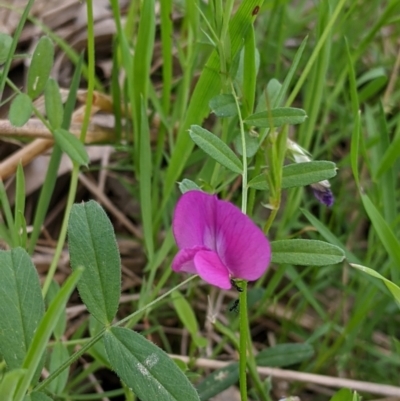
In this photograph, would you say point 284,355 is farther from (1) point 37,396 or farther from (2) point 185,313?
(1) point 37,396

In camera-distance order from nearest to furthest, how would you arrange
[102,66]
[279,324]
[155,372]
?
[155,372] → [279,324] → [102,66]

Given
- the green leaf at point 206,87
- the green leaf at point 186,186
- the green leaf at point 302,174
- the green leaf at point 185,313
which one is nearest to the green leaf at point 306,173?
the green leaf at point 302,174

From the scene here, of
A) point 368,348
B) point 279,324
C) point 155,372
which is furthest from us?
point 279,324

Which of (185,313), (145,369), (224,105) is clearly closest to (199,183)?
(224,105)

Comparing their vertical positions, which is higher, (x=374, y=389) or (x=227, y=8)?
(x=227, y=8)

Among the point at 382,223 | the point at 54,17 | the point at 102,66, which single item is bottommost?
the point at 382,223

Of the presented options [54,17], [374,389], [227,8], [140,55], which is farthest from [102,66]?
[374,389]

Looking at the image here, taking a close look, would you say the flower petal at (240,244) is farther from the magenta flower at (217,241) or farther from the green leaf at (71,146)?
the green leaf at (71,146)

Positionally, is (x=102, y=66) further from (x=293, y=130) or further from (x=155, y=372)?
(x=155, y=372)
